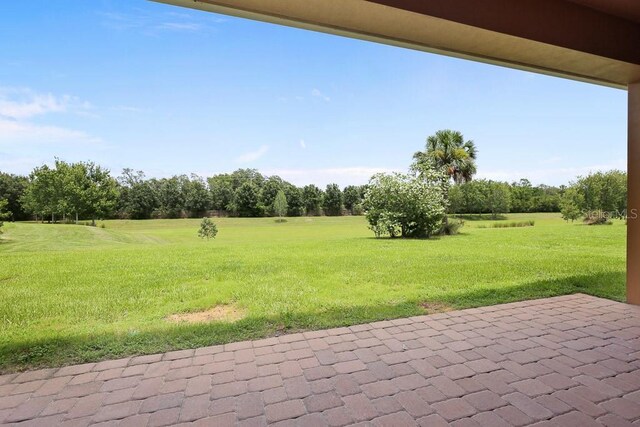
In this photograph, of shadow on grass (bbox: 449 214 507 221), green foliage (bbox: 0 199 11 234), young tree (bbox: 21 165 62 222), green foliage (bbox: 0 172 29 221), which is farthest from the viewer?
shadow on grass (bbox: 449 214 507 221)

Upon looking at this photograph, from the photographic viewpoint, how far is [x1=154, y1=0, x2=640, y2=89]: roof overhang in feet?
6.53

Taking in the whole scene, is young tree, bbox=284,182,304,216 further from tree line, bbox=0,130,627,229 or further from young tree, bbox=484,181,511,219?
young tree, bbox=484,181,511,219

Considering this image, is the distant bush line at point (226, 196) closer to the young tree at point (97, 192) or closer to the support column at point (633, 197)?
the young tree at point (97, 192)

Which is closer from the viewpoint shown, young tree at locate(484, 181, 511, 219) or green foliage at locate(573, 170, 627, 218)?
green foliage at locate(573, 170, 627, 218)

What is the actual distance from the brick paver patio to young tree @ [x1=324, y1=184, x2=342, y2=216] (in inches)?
344

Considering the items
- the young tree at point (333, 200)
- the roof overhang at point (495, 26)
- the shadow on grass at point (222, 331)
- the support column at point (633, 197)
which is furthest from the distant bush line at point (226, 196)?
the support column at point (633, 197)

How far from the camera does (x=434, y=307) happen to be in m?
3.28

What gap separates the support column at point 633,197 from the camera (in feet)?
10.5

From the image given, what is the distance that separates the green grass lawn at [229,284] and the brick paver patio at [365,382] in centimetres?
31

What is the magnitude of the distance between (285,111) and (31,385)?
24.9ft

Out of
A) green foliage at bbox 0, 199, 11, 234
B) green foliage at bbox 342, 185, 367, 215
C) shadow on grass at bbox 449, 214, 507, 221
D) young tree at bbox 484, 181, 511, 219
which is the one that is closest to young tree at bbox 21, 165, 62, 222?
A: green foliage at bbox 0, 199, 11, 234

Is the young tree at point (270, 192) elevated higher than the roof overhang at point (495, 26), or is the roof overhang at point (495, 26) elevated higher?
the roof overhang at point (495, 26)

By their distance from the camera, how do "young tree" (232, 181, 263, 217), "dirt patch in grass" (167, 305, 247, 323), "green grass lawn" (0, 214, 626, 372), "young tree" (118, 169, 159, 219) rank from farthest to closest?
1. "young tree" (232, 181, 263, 217)
2. "young tree" (118, 169, 159, 219)
3. "dirt patch in grass" (167, 305, 247, 323)
4. "green grass lawn" (0, 214, 626, 372)

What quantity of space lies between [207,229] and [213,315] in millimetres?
8025
